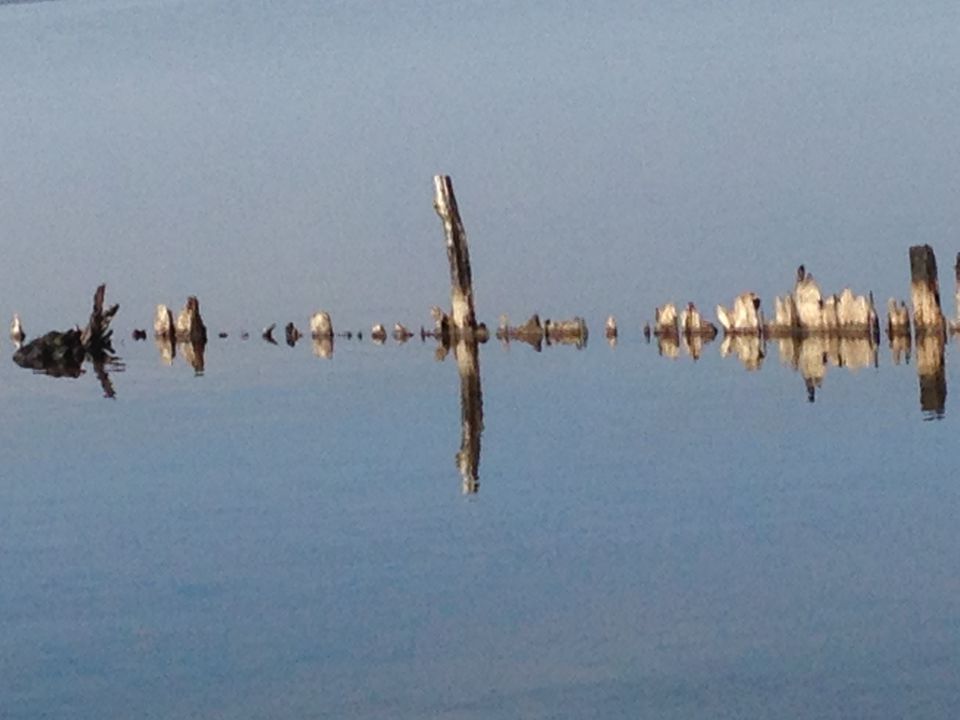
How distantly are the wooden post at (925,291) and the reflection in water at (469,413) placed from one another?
730 cm

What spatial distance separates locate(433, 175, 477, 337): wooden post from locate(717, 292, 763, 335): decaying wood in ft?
18.0

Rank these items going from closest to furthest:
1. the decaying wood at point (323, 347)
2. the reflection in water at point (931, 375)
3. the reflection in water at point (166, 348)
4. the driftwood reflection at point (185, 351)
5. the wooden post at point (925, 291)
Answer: the reflection in water at point (931, 375) < the wooden post at point (925, 291) < the driftwood reflection at point (185, 351) < the decaying wood at point (323, 347) < the reflection in water at point (166, 348)

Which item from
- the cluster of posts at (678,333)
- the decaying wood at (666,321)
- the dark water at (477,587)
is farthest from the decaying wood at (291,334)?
the dark water at (477,587)

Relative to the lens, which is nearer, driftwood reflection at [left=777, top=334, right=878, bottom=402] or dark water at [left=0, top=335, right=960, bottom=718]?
dark water at [left=0, top=335, right=960, bottom=718]

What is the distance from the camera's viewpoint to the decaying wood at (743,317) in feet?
165

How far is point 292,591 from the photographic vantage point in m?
21.3

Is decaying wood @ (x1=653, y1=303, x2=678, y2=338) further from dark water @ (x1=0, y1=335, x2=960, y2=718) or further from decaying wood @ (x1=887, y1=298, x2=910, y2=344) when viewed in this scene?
dark water @ (x1=0, y1=335, x2=960, y2=718)

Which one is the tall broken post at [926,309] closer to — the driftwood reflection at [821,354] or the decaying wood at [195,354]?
the driftwood reflection at [821,354]

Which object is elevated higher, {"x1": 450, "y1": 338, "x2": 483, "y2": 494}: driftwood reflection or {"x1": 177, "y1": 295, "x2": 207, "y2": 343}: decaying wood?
{"x1": 177, "y1": 295, "x2": 207, "y2": 343}: decaying wood

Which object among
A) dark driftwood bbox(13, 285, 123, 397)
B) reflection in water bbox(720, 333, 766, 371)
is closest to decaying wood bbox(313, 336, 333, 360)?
dark driftwood bbox(13, 285, 123, 397)

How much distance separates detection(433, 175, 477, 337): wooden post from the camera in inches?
2112

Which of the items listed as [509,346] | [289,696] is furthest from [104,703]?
[509,346]

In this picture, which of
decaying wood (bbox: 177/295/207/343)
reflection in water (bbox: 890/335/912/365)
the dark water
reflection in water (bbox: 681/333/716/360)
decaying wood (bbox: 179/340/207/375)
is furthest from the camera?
decaying wood (bbox: 177/295/207/343)

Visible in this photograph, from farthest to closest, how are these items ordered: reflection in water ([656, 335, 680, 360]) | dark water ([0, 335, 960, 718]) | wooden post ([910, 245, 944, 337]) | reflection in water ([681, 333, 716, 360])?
reflection in water ([681, 333, 716, 360])
reflection in water ([656, 335, 680, 360])
wooden post ([910, 245, 944, 337])
dark water ([0, 335, 960, 718])
